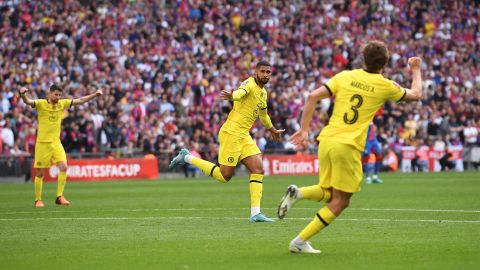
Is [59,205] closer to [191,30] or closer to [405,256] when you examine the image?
[405,256]

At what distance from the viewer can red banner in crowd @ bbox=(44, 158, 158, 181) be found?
112 feet

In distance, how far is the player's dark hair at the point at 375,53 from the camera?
10539mm

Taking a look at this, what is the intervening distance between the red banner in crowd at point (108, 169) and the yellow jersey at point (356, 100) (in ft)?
79.8

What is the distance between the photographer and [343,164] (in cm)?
1058

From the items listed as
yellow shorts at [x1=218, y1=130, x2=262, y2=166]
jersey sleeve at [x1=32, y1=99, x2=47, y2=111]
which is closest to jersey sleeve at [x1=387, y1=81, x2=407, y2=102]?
yellow shorts at [x1=218, y1=130, x2=262, y2=166]

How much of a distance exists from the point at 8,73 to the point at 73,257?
25578 millimetres

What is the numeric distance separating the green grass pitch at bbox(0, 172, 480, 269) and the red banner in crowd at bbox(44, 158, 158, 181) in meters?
10.4

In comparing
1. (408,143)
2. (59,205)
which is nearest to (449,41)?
(408,143)

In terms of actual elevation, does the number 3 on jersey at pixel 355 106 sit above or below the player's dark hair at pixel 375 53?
below

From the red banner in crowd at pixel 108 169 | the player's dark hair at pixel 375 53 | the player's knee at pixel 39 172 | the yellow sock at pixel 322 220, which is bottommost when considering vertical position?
the red banner in crowd at pixel 108 169

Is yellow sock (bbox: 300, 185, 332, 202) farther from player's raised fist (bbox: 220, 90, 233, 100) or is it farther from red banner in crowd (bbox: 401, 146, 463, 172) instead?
red banner in crowd (bbox: 401, 146, 463, 172)

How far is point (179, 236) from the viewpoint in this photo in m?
13.3

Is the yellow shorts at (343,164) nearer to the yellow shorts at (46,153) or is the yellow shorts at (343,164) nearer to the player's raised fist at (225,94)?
the player's raised fist at (225,94)

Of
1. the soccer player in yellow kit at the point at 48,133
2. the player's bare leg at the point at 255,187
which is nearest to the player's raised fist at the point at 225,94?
the player's bare leg at the point at 255,187
